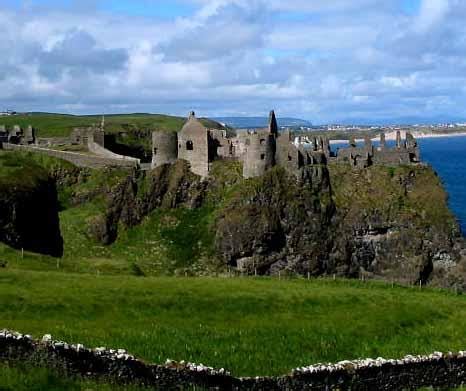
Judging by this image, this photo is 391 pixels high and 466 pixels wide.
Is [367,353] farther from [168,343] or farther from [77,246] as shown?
[77,246]

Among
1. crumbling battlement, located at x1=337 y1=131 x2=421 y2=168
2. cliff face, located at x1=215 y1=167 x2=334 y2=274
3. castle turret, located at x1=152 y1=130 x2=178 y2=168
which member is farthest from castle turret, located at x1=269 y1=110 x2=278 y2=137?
castle turret, located at x1=152 y1=130 x2=178 y2=168

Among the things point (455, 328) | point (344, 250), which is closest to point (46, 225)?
point (455, 328)

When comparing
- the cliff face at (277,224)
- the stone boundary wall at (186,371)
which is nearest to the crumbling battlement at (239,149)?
the cliff face at (277,224)

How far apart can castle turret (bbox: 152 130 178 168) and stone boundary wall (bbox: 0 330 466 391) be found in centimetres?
7985

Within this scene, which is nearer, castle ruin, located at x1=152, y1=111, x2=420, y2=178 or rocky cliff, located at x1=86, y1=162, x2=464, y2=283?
rocky cliff, located at x1=86, y1=162, x2=464, y2=283

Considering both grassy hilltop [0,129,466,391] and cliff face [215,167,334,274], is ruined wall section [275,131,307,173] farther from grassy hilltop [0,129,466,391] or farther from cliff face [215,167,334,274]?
grassy hilltop [0,129,466,391]

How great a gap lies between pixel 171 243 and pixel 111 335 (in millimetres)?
66773

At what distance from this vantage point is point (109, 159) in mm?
105000

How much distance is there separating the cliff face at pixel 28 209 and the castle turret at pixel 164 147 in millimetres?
34136

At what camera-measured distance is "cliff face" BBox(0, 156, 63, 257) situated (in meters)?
54.7

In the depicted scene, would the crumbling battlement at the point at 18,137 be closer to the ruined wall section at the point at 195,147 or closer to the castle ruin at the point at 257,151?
the castle ruin at the point at 257,151

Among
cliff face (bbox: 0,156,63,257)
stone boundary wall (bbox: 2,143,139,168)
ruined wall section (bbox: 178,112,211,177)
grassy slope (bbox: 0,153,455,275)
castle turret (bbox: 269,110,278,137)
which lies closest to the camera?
cliff face (bbox: 0,156,63,257)

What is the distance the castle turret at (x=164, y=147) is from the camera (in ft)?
332

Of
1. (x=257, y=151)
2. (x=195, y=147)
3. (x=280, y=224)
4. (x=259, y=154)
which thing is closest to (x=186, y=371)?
(x=280, y=224)
